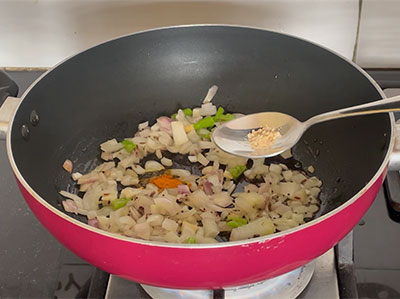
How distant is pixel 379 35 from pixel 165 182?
1.69ft

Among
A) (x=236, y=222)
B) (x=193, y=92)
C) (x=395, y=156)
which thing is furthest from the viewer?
(x=193, y=92)

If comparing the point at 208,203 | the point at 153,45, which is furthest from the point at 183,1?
the point at 208,203

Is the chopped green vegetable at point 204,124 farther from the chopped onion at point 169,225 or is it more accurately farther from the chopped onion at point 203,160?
the chopped onion at point 169,225

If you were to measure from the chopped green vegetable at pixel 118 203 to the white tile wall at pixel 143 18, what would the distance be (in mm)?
400

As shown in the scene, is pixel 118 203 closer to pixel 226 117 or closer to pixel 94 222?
pixel 94 222

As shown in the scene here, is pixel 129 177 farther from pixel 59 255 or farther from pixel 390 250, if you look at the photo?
pixel 390 250

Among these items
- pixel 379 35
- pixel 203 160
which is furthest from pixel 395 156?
pixel 379 35

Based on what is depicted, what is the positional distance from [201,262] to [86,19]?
68 cm

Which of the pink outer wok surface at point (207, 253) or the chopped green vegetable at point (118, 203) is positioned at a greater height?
the pink outer wok surface at point (207, 253)

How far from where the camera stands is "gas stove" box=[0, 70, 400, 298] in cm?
77

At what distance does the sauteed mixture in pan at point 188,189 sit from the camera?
2.72 feet

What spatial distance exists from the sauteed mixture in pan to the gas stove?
69 millimetres

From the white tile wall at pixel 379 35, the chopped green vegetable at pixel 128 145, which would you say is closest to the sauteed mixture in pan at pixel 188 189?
the chopped green vegetable at pixel 128 145

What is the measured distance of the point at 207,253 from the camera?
1.94 feet
